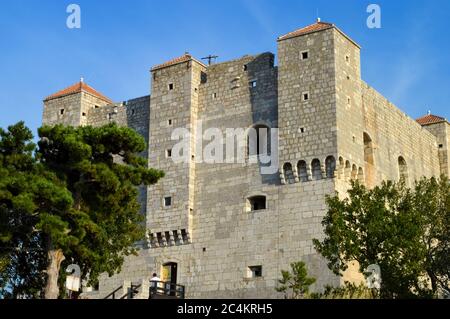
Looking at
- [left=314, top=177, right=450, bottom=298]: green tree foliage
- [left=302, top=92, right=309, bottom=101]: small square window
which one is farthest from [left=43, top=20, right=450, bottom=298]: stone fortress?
[left=314, top=177, right=450, bottom=298]: green tree foliage

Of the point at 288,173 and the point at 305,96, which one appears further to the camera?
the point at 305,96

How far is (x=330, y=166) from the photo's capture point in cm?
3488

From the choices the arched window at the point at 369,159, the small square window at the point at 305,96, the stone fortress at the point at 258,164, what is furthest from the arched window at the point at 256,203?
the arched window at the point at 369,159

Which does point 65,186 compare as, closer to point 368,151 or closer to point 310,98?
point 310,98

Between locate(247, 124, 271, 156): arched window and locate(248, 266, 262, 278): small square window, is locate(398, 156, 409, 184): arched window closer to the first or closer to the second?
locate(247, 124, 271, 156): arched window

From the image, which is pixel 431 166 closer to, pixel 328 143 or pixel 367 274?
pixel 328 143

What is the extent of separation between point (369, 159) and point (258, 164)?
5.87 m

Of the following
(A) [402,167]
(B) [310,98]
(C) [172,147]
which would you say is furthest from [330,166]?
(A) [402,167]

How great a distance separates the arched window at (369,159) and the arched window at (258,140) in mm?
4943

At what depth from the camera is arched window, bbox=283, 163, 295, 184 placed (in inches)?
1407

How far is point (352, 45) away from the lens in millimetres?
37938

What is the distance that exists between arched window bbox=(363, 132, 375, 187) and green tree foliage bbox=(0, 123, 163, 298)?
13116mm
